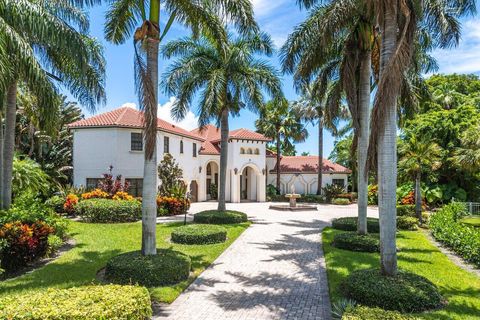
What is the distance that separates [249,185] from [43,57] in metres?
27.5

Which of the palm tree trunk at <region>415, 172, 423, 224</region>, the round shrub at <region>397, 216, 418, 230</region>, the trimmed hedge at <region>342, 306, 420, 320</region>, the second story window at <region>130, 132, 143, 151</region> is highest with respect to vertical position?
the second story window at <region>130, 132, 143, 151</region>

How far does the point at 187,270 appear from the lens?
924 cm

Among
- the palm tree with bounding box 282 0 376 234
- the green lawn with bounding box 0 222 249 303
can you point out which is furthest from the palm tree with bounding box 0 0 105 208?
the palm tree with bounding box 282 0 376 234

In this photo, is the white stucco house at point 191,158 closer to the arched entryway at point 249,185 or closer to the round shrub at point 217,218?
the arched entryway at point 249,185

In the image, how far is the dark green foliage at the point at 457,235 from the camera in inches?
449

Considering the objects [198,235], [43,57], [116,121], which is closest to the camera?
[198,235]

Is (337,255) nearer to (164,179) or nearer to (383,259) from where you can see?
(383,259)

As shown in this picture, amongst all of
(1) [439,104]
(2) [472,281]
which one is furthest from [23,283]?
(1) [439,104]

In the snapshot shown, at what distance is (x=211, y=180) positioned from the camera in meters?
38.8

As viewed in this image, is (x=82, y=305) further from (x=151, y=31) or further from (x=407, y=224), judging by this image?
(x=407, y=224)

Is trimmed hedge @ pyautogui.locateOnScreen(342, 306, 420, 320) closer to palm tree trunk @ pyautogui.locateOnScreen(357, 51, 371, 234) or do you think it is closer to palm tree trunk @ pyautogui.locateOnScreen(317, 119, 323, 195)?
palm tree trunk @ pyautogui.locateOnScreen(357, 51, 371, 234)

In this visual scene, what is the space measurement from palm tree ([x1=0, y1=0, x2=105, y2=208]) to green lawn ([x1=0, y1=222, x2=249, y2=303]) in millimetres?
3688

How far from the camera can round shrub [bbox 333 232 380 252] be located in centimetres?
1215

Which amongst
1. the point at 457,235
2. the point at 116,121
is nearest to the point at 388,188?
the point at 457,235
